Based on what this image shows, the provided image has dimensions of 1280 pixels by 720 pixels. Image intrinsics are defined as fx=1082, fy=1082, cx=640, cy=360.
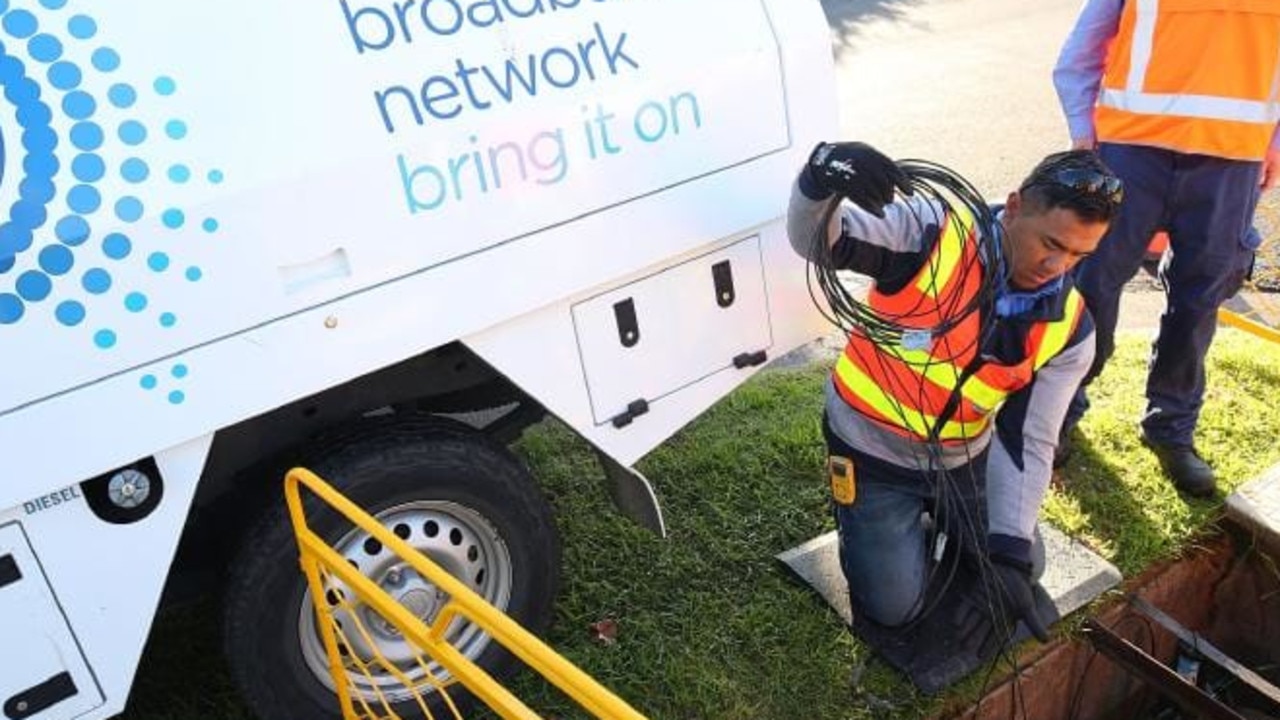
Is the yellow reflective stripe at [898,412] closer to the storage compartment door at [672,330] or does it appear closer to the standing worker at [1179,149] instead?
the storage compartment door at [672,330]

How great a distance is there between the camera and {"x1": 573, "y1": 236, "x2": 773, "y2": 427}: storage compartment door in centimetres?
263

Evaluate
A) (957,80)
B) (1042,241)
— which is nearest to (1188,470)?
(1042,241)

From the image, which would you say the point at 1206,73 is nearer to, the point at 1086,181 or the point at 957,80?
the point at 1086,181

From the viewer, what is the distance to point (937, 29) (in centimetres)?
994

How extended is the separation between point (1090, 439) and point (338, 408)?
2.63 metres

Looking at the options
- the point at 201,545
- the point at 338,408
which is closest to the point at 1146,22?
the point at 338,408

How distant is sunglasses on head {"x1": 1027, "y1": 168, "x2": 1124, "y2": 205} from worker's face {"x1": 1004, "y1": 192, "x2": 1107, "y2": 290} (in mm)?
66

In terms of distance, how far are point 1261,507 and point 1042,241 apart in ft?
5.01

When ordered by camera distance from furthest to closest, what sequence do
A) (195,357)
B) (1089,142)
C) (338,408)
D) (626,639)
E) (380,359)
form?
1. (1089,142)
2. (626,639)
3. (338,408)
4. (380,359)
5. (195,357)

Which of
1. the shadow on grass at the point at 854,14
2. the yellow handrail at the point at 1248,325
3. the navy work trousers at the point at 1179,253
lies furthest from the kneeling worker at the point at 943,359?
the shadow on grass at the point at 854,14

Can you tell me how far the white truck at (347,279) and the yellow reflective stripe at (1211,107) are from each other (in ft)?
3.60

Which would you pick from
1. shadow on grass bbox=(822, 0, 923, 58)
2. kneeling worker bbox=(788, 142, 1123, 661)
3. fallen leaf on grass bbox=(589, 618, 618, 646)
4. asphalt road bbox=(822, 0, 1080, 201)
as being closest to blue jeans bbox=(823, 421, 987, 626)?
kneeling worker bbox=(788, 142, 1123, 661)

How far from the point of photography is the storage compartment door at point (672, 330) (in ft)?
8.64

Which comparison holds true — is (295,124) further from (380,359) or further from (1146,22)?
(1146,22)
